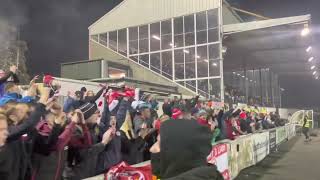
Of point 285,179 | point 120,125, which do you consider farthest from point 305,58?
point 120,125

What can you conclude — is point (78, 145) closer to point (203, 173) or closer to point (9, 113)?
point (9, 113)

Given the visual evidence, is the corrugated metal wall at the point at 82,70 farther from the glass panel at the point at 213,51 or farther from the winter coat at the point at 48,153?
the winter coat at the point at 48,153

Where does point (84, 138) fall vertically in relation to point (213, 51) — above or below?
below

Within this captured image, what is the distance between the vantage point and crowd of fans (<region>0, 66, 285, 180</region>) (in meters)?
2.73

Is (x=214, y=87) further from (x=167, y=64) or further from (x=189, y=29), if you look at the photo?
(x=189, y=29)

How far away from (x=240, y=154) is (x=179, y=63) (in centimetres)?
2245

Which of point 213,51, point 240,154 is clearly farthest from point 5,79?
point 213,51

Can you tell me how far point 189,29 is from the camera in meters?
35.7

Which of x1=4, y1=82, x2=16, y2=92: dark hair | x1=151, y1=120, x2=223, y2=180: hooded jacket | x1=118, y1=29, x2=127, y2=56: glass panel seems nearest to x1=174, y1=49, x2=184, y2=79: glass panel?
x1=118, y1=29, x2=127, y2=56: glass panel

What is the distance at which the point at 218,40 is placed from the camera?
111 ft

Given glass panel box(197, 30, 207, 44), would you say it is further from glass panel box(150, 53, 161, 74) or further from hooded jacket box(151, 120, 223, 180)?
hooded jacket box(151, 120, 223, 180)

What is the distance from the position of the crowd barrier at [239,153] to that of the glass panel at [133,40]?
1973cm

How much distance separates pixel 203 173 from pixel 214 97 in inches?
1213

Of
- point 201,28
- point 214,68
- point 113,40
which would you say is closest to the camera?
point 214,68
